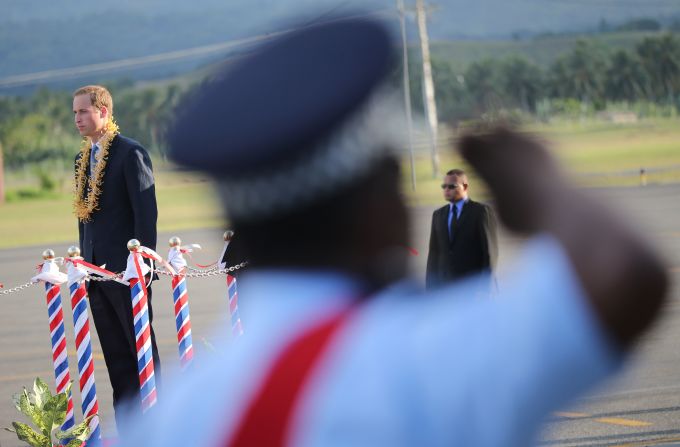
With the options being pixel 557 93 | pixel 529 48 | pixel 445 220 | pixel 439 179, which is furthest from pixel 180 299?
pixel 529 48

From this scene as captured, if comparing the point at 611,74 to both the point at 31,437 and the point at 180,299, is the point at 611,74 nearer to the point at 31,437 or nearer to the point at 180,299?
the point at 180,299

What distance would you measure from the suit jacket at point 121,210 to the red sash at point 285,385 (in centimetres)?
516

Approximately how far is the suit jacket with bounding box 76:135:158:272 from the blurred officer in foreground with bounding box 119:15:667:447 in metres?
5.13

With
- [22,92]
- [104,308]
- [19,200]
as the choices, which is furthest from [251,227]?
[22,92]

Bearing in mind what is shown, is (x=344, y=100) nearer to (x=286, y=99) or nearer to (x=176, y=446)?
(x=286, y=99)

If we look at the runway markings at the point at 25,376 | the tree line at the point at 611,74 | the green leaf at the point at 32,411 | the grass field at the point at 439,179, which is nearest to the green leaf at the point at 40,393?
the green leaf at the point at 32,411

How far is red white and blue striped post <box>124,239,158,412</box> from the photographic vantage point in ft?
19.9

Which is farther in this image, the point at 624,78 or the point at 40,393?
the point at 624,78

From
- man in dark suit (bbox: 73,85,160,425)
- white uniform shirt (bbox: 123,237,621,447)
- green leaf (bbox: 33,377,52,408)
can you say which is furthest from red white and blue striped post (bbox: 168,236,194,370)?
white uniform shirt (bbox: 123,237,621,447)

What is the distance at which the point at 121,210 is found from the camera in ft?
20.9

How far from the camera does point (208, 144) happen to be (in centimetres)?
109

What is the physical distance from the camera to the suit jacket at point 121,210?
6.23m

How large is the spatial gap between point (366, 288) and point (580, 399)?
239mm

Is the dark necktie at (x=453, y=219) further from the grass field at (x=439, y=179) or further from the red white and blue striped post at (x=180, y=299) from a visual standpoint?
the red white and blue striped post at (x=180, y=299)
